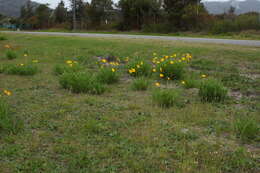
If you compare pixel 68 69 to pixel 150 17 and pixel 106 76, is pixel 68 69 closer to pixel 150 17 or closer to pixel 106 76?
pixel 106 76

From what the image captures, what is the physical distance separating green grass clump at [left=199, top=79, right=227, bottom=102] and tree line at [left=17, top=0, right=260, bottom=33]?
23114 millimetres

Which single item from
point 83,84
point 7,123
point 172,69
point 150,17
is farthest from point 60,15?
point 7,123

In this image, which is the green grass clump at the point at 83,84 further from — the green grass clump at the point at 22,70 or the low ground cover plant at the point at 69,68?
the green grass clump at the point at 22,70

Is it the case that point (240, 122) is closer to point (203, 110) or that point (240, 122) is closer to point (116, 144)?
point (203, 110)

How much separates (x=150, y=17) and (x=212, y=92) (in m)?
37.6

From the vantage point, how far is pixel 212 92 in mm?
4742

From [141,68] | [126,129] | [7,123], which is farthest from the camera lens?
[141,68]

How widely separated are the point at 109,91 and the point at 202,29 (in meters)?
26.4

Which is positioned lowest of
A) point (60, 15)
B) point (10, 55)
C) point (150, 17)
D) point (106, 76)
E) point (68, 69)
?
point (106, 76)

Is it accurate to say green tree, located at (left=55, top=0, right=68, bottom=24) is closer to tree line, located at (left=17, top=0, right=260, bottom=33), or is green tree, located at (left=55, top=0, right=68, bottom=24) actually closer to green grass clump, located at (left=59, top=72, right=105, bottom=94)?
tree line, located at (left=17, top=0, right=260, bottom=33)

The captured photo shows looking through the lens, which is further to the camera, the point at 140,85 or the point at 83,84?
the point at 140,85

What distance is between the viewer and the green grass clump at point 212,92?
4703mm

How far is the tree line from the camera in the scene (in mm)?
27408

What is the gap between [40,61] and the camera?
916 centimetres
